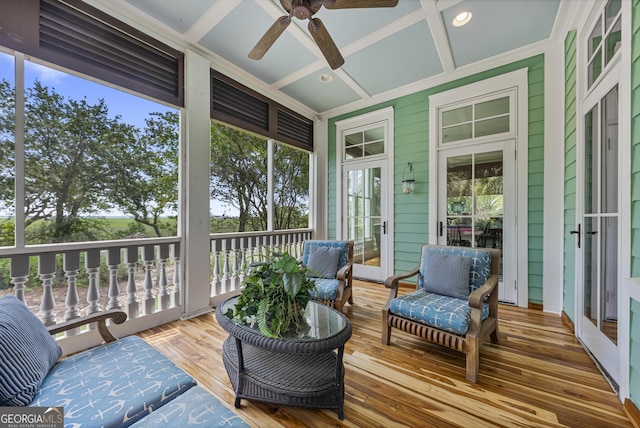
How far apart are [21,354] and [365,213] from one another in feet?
12.9

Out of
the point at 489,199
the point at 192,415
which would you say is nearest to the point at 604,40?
the point at 489,199

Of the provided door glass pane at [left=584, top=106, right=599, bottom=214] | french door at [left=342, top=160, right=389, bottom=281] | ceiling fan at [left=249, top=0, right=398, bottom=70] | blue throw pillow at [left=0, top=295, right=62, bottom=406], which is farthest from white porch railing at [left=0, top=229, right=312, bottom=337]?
door glass pane at [left=584, top=106, right=599, bottom=214]

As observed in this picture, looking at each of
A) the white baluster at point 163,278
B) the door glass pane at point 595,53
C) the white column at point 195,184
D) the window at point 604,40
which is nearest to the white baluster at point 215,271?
the white column at point 195,184

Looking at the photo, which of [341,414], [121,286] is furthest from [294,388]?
[121,286]

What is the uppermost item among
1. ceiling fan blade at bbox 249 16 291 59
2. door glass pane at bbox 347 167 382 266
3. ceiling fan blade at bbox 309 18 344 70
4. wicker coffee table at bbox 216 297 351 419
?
ceiling fan blade at bbox 249 16 291 59

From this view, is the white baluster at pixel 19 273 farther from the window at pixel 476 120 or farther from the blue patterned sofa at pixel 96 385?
the window at pixel 476 120

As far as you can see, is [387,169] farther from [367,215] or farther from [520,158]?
[520,158]

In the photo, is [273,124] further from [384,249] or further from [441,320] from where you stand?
[441,320]

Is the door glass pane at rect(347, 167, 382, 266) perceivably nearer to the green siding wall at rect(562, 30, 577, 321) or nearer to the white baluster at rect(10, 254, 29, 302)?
the green siding wall at rect(562, 30, 577, 321)

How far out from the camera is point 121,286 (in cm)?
245

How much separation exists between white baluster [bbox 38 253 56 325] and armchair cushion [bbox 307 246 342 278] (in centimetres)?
219

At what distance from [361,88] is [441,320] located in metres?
3.37

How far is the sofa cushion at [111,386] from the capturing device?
2.94ft

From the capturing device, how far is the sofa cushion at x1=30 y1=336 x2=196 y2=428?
895 mm
